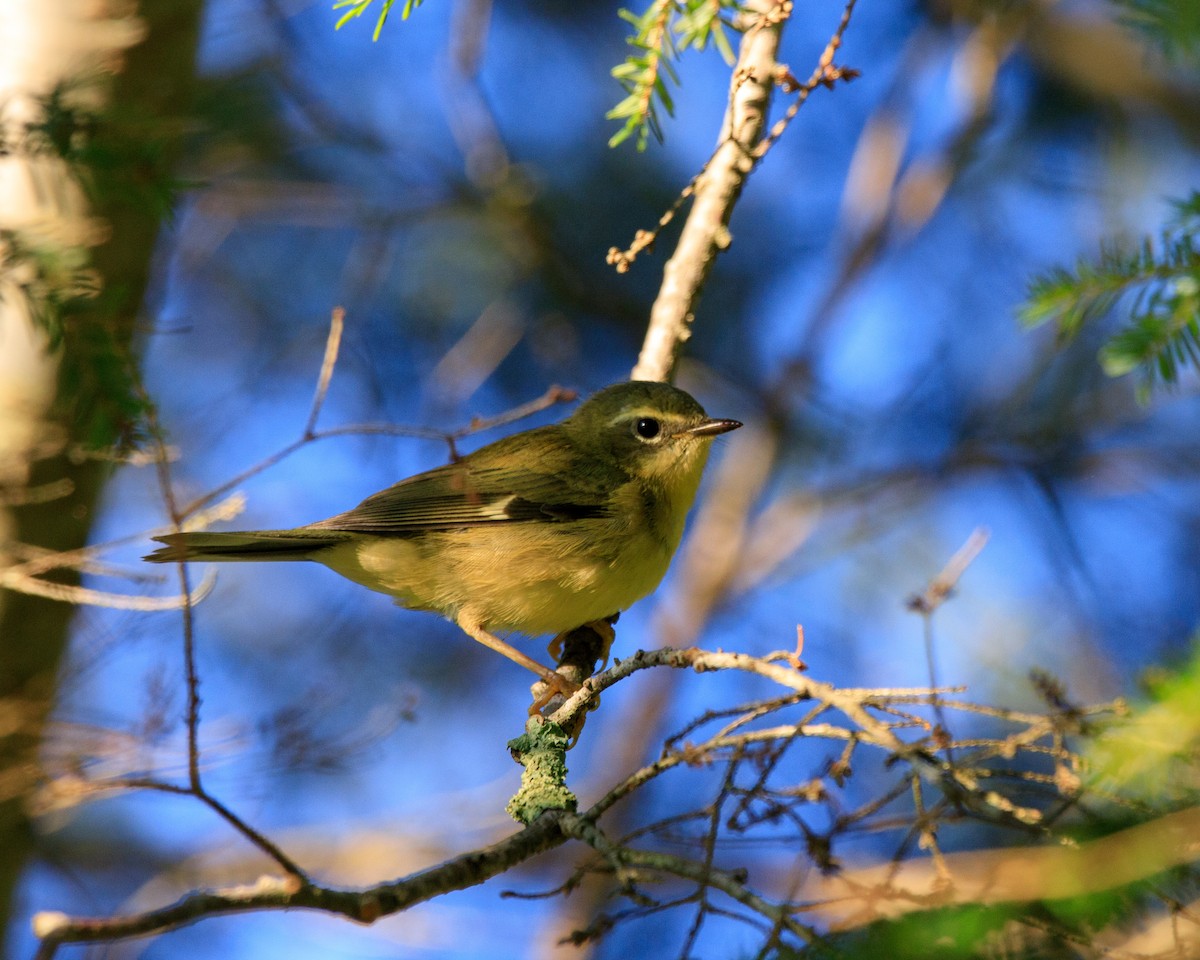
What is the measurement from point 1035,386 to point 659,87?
5741 mm

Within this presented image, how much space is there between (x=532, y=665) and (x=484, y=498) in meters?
1.01

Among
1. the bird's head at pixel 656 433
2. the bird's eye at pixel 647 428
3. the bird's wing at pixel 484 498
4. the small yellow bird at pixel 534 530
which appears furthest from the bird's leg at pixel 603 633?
the bird's eye at pixel 647 428

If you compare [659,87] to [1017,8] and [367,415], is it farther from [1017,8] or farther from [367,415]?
[1017,8]

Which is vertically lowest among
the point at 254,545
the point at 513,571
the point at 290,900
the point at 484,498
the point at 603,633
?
the point at 290,900

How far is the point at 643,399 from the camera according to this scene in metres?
4.74

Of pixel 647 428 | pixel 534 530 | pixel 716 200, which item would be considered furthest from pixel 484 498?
pixel 716 200

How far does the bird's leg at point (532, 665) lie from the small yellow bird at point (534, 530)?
11 mm

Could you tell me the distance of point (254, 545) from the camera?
4.34 meters

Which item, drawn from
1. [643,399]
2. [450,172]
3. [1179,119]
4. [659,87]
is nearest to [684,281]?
[643,399]

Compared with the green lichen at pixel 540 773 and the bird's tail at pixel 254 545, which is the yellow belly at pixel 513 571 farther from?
the green lichen at pixel 540 773

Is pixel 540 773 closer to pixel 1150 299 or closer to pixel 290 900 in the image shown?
pixel 290 900

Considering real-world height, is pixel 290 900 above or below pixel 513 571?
below

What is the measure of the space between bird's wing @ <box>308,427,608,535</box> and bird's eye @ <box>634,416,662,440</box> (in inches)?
11.7

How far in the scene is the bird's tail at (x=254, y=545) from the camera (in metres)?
4.11
